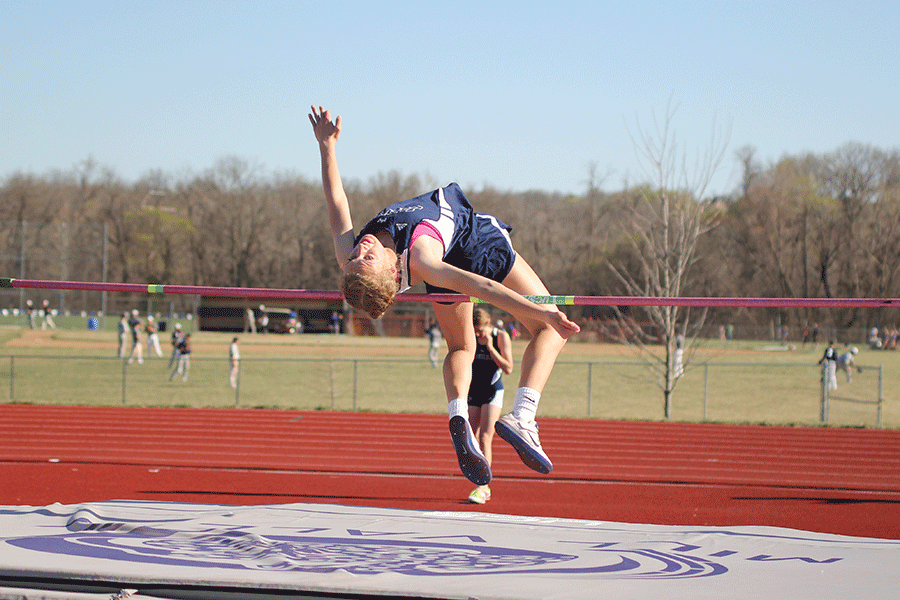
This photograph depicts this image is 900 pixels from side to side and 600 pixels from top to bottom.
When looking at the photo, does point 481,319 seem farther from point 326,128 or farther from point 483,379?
point 326,128

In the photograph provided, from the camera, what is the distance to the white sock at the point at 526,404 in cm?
392

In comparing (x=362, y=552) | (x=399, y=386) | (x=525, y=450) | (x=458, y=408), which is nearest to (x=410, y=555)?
(x=362, y=552)

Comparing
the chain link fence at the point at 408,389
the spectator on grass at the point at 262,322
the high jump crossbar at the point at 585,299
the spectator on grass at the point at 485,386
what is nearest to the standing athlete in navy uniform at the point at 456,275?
the high jump crossbar at the point at 585,299

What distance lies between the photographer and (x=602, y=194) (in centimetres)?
6538

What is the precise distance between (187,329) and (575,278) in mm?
26162

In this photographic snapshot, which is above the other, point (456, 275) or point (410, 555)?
point (456, 275)

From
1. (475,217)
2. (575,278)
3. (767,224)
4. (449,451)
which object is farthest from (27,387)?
(767,224)

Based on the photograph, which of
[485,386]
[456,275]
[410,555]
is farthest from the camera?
[485,386]

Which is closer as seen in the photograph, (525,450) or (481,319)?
(525,450)

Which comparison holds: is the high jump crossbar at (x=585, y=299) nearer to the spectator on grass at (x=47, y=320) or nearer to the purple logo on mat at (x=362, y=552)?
the purple logo on mat at (x=362, y=552)

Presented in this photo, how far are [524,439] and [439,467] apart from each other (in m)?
5.87

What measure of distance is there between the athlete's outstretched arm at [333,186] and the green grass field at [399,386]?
8.38 metres

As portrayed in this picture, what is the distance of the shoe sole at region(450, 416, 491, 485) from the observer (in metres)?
4.02

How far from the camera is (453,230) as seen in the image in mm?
3754
